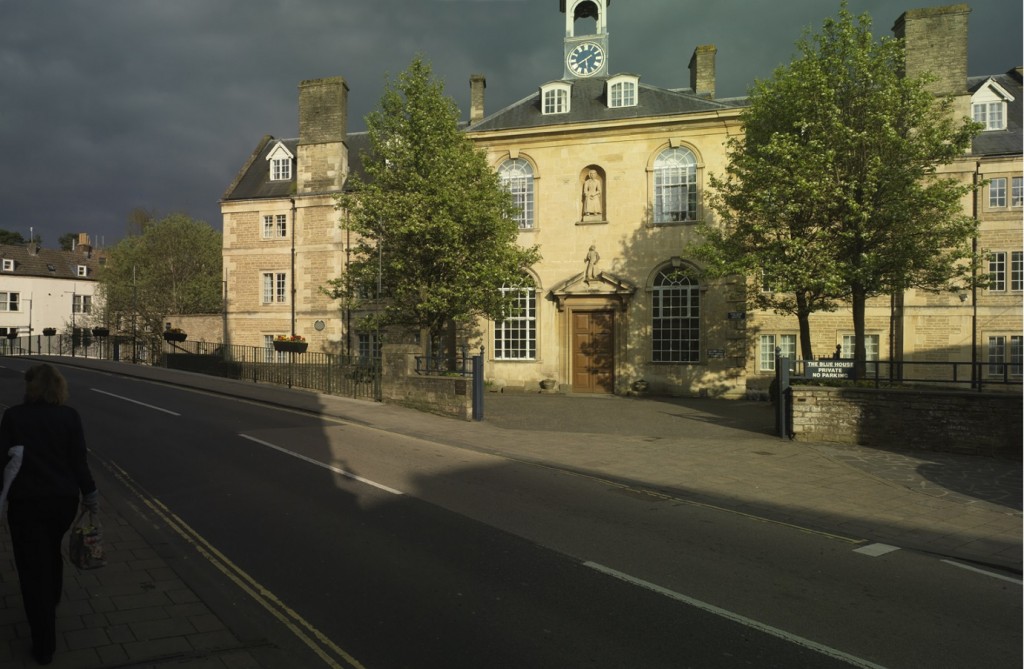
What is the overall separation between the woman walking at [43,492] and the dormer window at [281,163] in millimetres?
34842

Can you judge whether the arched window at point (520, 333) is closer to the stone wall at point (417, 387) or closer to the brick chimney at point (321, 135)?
the stone wall at point (417, 387)

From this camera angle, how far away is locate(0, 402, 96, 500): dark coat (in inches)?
163

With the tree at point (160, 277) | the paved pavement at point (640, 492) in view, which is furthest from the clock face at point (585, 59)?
the tree at point (160, 277)

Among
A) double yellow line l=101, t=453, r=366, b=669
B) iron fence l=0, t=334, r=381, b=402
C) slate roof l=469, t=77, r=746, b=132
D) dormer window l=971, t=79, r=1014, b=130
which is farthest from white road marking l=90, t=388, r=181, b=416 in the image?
dormer window l=971, t=79, r=1014, b=130

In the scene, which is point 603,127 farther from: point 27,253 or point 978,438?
point 27,253

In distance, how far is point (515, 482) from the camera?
9945 millimetres

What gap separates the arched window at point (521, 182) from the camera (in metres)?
28.5

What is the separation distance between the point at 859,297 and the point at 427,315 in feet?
42.8

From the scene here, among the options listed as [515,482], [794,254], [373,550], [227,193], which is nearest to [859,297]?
[794,254]

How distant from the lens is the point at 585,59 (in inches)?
1221

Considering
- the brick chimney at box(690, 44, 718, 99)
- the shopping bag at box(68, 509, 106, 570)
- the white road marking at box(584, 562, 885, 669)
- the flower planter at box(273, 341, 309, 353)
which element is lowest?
the white road marking at box(584, 562, 885, 669)

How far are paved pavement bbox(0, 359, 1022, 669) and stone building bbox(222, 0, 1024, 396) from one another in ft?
19.6

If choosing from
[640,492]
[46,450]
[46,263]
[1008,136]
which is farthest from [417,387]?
[46,263]

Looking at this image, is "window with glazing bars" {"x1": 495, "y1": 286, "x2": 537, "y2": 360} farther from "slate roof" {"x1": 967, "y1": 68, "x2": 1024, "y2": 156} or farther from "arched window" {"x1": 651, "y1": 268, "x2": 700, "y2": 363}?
"slate roof" {"x1": 967, "y1": 68, "x2": 1024, "y2": 156}
